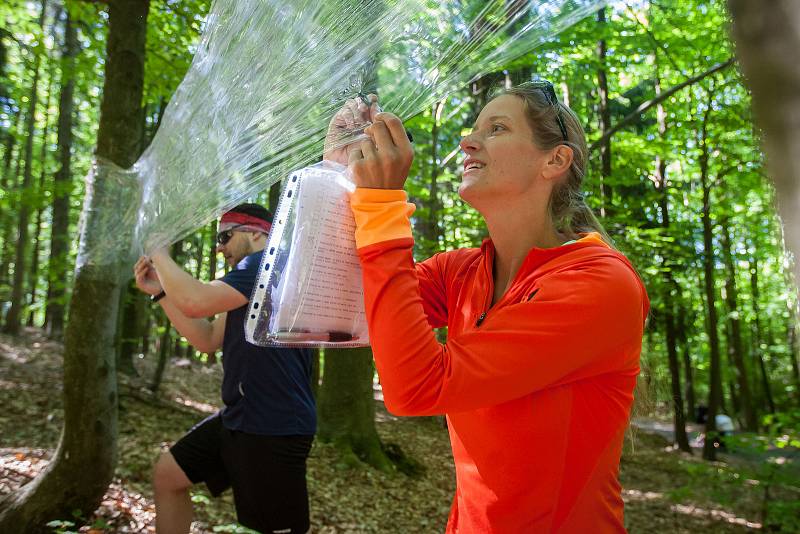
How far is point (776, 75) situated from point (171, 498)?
3345 mm

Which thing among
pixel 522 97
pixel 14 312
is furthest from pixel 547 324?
pixel 14 312

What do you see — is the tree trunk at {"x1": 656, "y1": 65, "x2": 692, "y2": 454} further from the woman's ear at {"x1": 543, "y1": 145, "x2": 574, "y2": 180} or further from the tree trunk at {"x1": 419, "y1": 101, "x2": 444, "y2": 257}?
the woman's ear at {"x1": 543, "y1": 145, "x2": 574, "y2": 180}

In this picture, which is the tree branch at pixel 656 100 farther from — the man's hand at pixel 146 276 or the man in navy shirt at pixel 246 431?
the man's hand at pixel 146 276

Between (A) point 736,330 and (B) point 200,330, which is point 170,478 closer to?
(B) point 200,330

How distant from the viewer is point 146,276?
8.59ft

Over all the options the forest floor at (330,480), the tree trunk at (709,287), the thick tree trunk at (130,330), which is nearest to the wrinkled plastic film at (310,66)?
the forest floor at (330,480)

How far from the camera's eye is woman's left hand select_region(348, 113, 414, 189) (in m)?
1.27

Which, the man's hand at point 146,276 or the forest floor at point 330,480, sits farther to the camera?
the forest floor at point 330,480

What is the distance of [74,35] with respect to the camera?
10.1 m

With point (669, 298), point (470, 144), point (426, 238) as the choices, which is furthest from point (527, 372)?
point (669, 298)

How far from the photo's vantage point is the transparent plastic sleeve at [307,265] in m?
1.30

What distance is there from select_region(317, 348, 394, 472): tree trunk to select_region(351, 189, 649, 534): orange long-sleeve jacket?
583 cm

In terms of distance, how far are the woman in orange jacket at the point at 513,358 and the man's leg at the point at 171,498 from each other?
200 cm

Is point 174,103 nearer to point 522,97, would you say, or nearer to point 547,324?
point 522,97
